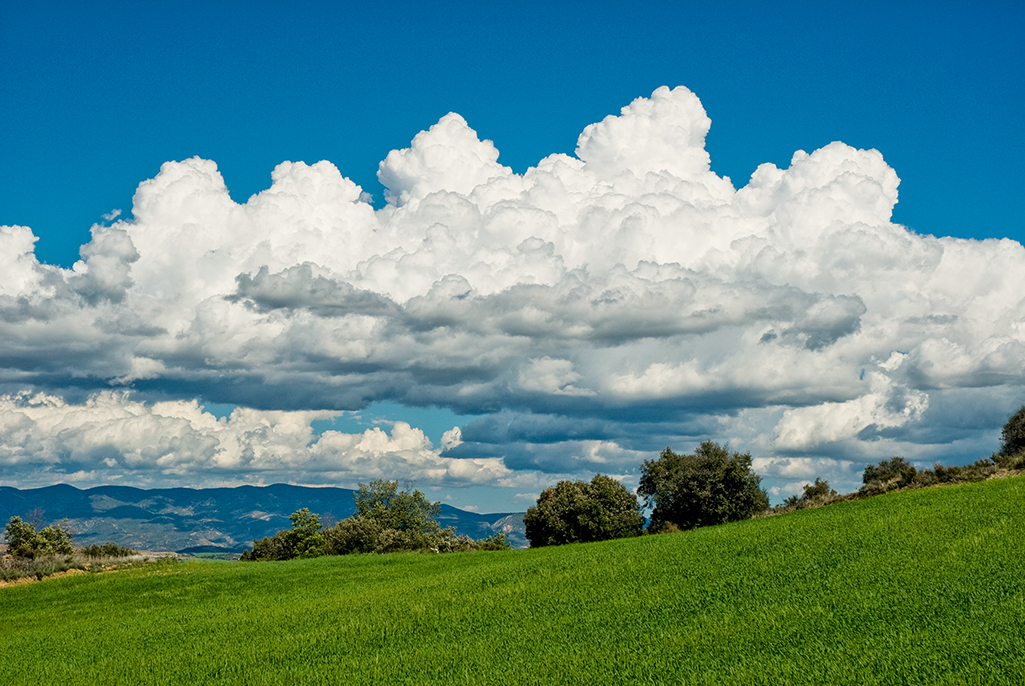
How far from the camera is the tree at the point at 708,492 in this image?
75875 mm

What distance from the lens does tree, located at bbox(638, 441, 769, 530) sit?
75875 mm

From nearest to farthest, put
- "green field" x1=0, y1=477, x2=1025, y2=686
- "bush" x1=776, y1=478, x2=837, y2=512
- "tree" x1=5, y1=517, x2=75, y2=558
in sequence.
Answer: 1. "green field" x1=0, y1=477, x2=1025, y2=686
2. "bush" x1=776, y1=478, x2=837, y2=512
3. "tree" x1=5, y1=517, x2=75, y2=558

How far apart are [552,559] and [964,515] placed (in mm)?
17275

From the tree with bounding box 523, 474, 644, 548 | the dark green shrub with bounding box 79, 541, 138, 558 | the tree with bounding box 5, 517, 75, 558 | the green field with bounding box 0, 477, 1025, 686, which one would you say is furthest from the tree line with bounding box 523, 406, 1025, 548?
the tree with bounding box 5, 517, 75, 558

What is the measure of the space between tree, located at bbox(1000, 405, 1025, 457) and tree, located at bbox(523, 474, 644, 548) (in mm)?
35461

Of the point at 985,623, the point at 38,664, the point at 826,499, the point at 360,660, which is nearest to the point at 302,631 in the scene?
the point at 360,660

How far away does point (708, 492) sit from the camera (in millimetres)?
75938

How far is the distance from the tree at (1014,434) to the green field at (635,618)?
122ft

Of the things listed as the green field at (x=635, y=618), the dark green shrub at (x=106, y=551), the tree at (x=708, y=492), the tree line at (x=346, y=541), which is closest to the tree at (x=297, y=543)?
the tree line at (x=346, y=541)

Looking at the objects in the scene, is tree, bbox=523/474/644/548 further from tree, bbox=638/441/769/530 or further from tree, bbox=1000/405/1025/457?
tree, bbox=1000/405/1025/457

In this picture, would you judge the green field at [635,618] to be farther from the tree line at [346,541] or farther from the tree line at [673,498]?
the tree line at [346,541]

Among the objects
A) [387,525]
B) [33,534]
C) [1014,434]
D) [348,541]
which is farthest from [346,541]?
[1014,434]

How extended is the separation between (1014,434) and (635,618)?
67568 mm

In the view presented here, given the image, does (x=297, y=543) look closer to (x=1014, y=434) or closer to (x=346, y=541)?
(x=346, y=541)
